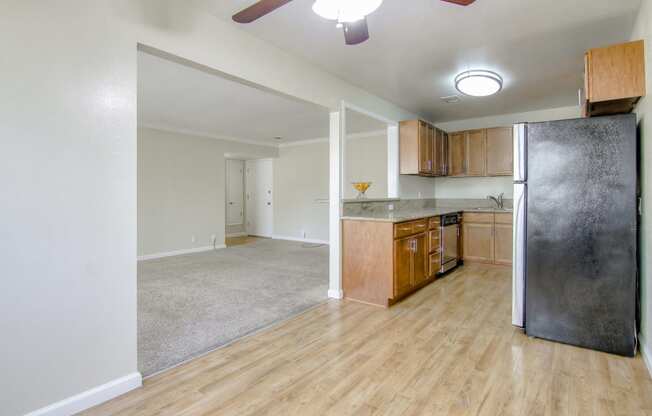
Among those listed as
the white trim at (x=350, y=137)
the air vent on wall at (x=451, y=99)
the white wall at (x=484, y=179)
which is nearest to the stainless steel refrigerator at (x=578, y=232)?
the air vent on wall at (x=451, y=99)

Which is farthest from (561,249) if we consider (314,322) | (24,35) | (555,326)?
(24,35)

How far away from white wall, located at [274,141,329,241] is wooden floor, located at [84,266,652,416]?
16.5 ft

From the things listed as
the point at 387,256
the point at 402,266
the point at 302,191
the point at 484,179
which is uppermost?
the point at 484,179

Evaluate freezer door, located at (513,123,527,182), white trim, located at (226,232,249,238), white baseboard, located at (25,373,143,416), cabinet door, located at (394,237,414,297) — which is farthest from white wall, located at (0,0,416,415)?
white trim, located at (226,232,249,238)

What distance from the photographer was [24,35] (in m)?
1.60

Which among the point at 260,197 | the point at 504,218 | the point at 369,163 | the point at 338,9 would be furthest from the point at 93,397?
the point at 260,197

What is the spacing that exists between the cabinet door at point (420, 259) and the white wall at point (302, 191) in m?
3.94

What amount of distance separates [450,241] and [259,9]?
13.3 feet

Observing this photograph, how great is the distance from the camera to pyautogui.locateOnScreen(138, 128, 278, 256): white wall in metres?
6.10

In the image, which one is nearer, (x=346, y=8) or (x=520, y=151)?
(x=346, y=8)

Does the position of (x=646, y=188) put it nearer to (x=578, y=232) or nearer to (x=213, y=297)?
(x=578, y=232)

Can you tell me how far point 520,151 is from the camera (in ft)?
8.98

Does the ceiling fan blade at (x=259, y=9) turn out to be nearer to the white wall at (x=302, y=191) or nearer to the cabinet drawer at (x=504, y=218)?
the cabinet drawer at (x=504, y=218)

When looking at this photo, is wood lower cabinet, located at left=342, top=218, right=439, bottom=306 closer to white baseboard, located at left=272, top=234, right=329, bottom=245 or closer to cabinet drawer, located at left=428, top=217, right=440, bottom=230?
cabinet drawer, located at left=428, top=217, right=440, bottom=230
